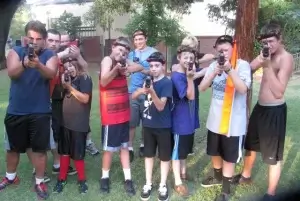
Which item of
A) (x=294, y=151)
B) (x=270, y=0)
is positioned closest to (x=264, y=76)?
(x=294, y=151)

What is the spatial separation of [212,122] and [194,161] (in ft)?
4.42

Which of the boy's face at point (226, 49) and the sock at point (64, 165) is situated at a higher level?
the boy's face at point (226, 49)

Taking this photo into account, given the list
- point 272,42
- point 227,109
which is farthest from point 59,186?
point 272,42

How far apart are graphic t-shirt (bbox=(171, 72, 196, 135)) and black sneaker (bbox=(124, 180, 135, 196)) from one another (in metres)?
0.75

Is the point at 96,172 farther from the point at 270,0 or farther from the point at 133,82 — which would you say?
the point at 270,0

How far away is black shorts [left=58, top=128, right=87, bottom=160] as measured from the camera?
3908mm

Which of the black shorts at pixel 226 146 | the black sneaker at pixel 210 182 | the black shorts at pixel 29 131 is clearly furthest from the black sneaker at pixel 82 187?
the black shorts at pixel 226 146

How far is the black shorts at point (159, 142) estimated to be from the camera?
3756 millimetres

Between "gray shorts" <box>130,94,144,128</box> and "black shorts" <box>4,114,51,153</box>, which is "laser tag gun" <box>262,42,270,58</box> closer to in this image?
"gray shorts" <box>130,94,144,128</box>

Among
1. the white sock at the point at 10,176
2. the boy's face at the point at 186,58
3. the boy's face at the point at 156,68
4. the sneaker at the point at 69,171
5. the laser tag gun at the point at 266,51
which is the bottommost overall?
the sneaker at the point at 69,171

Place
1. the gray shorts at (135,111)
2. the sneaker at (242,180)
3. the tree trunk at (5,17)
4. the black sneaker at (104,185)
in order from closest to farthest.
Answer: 1. the black sneaker at (104,185)
2. the sneaker at (242,180)
3. the gray shorts at (135,111)
4. the tree trunk at (5,17)

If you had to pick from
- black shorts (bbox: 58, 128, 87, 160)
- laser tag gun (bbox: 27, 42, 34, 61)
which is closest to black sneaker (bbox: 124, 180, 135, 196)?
black shorts (bbox: 58, 128, 87, 160)

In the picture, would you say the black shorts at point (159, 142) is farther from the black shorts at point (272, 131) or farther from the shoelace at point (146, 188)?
the black shorts at point (272, 131)

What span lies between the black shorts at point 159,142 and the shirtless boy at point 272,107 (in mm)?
902
